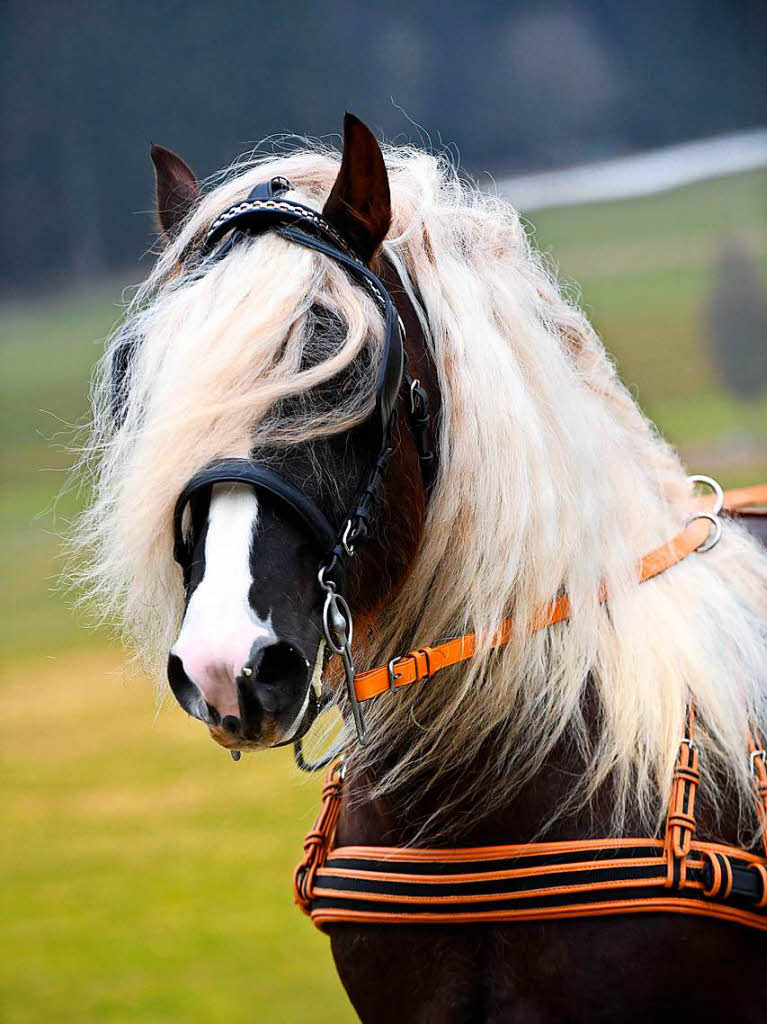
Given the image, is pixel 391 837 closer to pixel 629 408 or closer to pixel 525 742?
pixel 525 742

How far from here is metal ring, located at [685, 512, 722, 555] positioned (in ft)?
3.83

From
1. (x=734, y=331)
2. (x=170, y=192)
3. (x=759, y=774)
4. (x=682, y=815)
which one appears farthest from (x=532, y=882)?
(x=734, y=331)

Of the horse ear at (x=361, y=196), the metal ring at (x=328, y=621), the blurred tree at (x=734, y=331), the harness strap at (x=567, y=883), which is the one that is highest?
the blurred tree at (x=734, y=331)

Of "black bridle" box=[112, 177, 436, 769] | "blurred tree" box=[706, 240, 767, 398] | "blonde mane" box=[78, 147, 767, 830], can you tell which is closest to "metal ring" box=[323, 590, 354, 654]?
"black bridle" box=[112, 177, 436, 769]

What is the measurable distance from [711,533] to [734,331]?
4.44 m

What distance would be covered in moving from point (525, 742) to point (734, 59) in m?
4.91

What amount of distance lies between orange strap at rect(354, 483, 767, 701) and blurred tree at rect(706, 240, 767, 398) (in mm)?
4399

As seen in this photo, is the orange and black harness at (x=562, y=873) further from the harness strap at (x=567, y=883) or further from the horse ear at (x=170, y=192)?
the horse ear at (x=170, y=192)

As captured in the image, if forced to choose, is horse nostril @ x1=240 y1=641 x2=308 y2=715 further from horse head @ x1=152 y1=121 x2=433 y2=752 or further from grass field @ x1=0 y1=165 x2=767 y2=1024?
grass field @ x1=0 y1=165 x2=767 y2=1024

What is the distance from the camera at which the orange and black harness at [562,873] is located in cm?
95

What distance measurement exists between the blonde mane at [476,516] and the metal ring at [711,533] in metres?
0.06

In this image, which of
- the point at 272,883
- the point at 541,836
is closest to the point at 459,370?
the point at 541,836

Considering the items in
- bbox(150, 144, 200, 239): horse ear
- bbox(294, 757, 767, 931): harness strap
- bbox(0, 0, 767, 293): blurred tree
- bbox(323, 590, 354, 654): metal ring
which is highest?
bbox(0, 0, 767, 293): blurred tree

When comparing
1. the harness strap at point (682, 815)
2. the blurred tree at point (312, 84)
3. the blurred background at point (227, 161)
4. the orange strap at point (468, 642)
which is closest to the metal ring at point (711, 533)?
the orange strap at point (468, 642)
